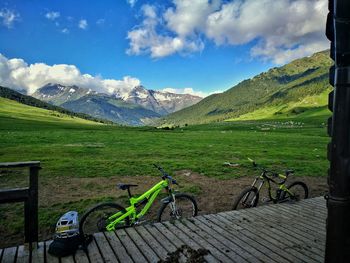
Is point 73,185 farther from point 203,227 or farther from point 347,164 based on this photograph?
point 347,164

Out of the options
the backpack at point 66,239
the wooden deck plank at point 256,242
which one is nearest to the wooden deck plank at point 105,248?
the backpack at point 66,239

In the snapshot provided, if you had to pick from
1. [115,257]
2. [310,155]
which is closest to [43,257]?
[115,257]

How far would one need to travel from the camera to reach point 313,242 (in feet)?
27.2

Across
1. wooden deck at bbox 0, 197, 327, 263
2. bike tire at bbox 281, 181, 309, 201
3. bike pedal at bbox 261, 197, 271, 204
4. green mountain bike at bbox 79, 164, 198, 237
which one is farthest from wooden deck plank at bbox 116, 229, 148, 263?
bike tire at bbox 281, 181, 309, 201

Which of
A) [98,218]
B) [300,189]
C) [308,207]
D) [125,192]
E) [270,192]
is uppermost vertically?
[270,192]

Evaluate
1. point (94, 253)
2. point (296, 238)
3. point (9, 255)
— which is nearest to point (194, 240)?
point (94, 253)

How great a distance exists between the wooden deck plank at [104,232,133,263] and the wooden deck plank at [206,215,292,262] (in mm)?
3203

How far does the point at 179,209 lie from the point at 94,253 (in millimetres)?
3404

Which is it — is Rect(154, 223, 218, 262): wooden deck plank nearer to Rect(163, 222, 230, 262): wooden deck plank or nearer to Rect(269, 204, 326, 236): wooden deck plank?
Rect(163, 222, 230, 262): wooden deck plank

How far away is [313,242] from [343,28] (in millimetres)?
6569

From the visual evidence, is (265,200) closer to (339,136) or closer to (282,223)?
(282,223)

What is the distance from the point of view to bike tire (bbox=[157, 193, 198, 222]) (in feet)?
33.1

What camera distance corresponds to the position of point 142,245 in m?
7.93

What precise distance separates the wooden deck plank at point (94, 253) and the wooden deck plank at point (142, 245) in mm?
1007
